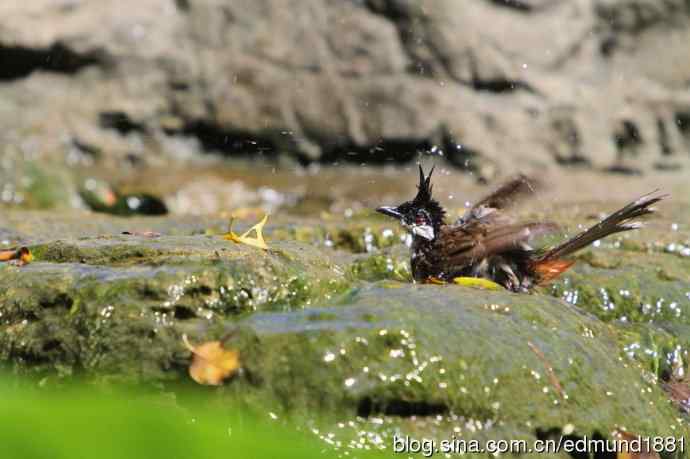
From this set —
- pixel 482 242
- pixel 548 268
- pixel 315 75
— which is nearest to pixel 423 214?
pixel 482 242

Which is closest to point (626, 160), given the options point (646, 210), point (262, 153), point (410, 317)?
point (262, 153)

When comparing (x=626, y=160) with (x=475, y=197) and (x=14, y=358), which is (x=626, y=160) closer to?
(x=475, y=197)

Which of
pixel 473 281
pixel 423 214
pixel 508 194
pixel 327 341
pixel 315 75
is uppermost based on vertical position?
pixel 327 341

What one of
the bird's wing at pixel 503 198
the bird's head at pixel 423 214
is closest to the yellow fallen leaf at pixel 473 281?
the bird's head at pixel 423 214

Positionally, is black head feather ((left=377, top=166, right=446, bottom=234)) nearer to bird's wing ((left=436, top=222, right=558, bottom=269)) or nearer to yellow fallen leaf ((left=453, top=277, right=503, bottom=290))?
bird's wing ((left=436, top=222, right=558, bottom=269))

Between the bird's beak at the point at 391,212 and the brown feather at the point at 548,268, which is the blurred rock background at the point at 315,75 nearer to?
the bird's beak at the point at 391,212

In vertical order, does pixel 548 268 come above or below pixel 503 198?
below

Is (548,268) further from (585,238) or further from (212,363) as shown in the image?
(212,363)
